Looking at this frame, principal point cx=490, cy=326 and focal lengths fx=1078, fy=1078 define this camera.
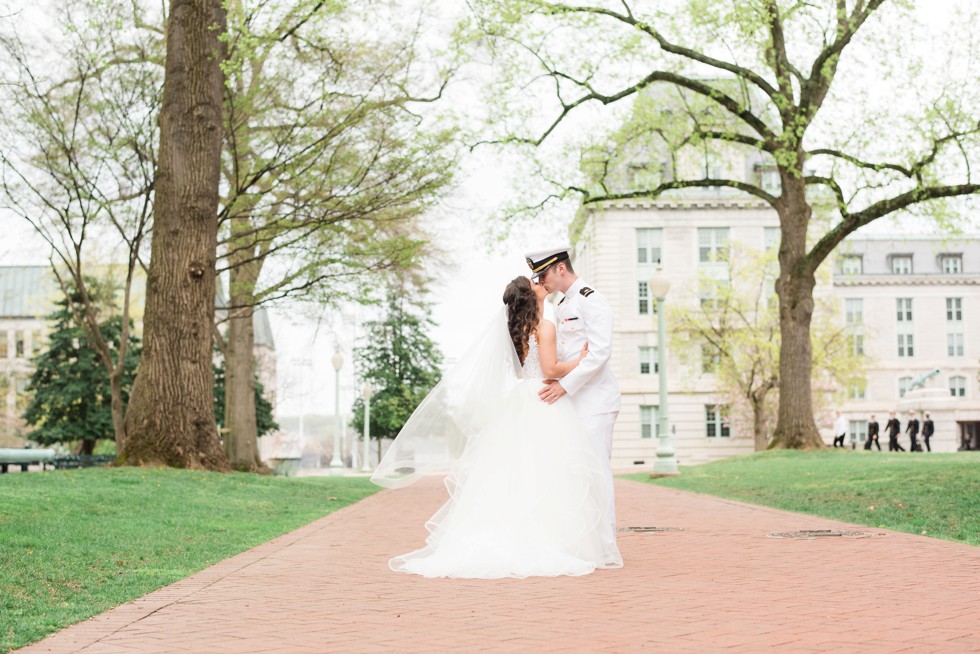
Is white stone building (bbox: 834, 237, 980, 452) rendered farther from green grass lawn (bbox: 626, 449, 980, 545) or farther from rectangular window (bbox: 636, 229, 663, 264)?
green grass lawn (bbox: 626, 449, 980, 545)

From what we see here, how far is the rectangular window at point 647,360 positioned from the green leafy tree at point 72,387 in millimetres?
28425

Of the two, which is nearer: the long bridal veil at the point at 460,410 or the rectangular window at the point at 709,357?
the long bridal veil at the point at 460,410

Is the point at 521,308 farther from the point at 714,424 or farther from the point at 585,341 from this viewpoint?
the point at 714,424

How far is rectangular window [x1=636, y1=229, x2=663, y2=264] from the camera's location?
59125 mm

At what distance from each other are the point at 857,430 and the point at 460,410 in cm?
6329

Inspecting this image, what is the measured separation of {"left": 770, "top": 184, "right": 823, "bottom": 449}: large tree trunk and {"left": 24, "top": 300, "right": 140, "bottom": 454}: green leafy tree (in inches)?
913

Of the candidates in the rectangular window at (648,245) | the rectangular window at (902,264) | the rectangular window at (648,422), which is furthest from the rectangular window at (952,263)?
the rectangular window at (648,422)

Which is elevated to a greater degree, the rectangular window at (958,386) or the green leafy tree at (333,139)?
the green leafy tree at (333,139)

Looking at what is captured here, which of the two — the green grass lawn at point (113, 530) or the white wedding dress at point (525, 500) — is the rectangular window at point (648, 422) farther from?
the white wedding dress at point (525, 500)

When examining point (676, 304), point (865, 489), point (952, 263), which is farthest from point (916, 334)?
point (865, 489)

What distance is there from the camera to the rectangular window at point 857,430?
6631cm

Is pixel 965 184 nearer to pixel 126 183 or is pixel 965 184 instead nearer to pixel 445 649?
pixel 126 183

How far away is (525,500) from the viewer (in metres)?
7.51

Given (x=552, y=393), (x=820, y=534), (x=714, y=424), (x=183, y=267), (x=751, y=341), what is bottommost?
(x=820, y=534)
